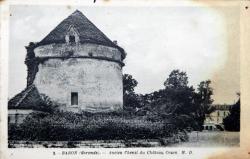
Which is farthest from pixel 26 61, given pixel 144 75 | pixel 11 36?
pixel 144 75

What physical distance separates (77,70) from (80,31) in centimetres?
27

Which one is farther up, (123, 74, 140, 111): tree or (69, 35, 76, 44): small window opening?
(69, 35, 76, 44): small window opening

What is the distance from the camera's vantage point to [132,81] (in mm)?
2670

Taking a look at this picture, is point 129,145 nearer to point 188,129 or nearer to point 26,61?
point 188,129

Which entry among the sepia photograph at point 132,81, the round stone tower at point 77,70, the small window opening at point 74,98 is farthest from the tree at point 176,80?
the small window opening at point 74,98

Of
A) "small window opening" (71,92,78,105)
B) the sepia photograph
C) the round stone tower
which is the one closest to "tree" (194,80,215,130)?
the sepia photograph

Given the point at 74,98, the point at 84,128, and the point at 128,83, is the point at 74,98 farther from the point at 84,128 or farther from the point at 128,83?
the point at 128,83

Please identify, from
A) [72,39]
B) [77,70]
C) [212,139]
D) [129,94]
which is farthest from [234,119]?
[72,39]

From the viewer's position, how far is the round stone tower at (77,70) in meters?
2.64

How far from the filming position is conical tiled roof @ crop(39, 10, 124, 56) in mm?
2611

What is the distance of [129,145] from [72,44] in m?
0.81

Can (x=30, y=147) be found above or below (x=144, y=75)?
below

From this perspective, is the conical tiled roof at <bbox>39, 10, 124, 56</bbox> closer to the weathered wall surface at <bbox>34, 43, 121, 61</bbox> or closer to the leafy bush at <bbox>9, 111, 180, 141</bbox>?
the weathered wall surface at <bbox>34, 43, 121, 61</bbox>

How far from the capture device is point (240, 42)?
2566mm
